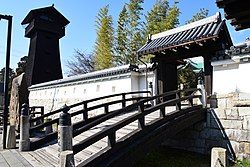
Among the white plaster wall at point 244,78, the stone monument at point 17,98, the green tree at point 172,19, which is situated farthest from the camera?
the green tree at point 172,19

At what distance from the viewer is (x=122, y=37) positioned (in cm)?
2002

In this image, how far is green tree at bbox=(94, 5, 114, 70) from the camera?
20.6 meters

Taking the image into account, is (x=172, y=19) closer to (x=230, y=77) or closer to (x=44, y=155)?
(x=230, y=77)

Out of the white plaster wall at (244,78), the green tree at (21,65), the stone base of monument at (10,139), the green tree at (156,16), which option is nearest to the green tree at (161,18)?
the green tree at (156,16)

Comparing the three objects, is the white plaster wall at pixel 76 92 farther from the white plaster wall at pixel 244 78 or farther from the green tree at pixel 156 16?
the green tree at pixel 156 16

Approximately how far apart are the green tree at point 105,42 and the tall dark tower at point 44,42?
735cm

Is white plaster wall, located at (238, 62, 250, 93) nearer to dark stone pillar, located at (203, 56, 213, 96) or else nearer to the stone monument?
dark stone pillar, located at (203, 56, 213, 96)

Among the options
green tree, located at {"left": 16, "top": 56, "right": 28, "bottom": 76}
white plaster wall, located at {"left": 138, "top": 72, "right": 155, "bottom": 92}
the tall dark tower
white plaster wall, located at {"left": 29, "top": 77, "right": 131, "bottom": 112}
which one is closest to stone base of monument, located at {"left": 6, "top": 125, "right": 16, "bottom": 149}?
white plaster wall, located at {"left": 29, "top": 77, "right": 131, "bottom": 112}

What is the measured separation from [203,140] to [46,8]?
73.5ft

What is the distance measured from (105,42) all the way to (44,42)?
8999 mm

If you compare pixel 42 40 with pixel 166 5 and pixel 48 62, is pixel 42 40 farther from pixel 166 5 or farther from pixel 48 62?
pixel 166 5

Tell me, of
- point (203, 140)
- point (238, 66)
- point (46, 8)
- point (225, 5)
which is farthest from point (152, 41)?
point (46, 8)

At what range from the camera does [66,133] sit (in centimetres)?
478

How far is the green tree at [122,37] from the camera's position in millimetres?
19969
